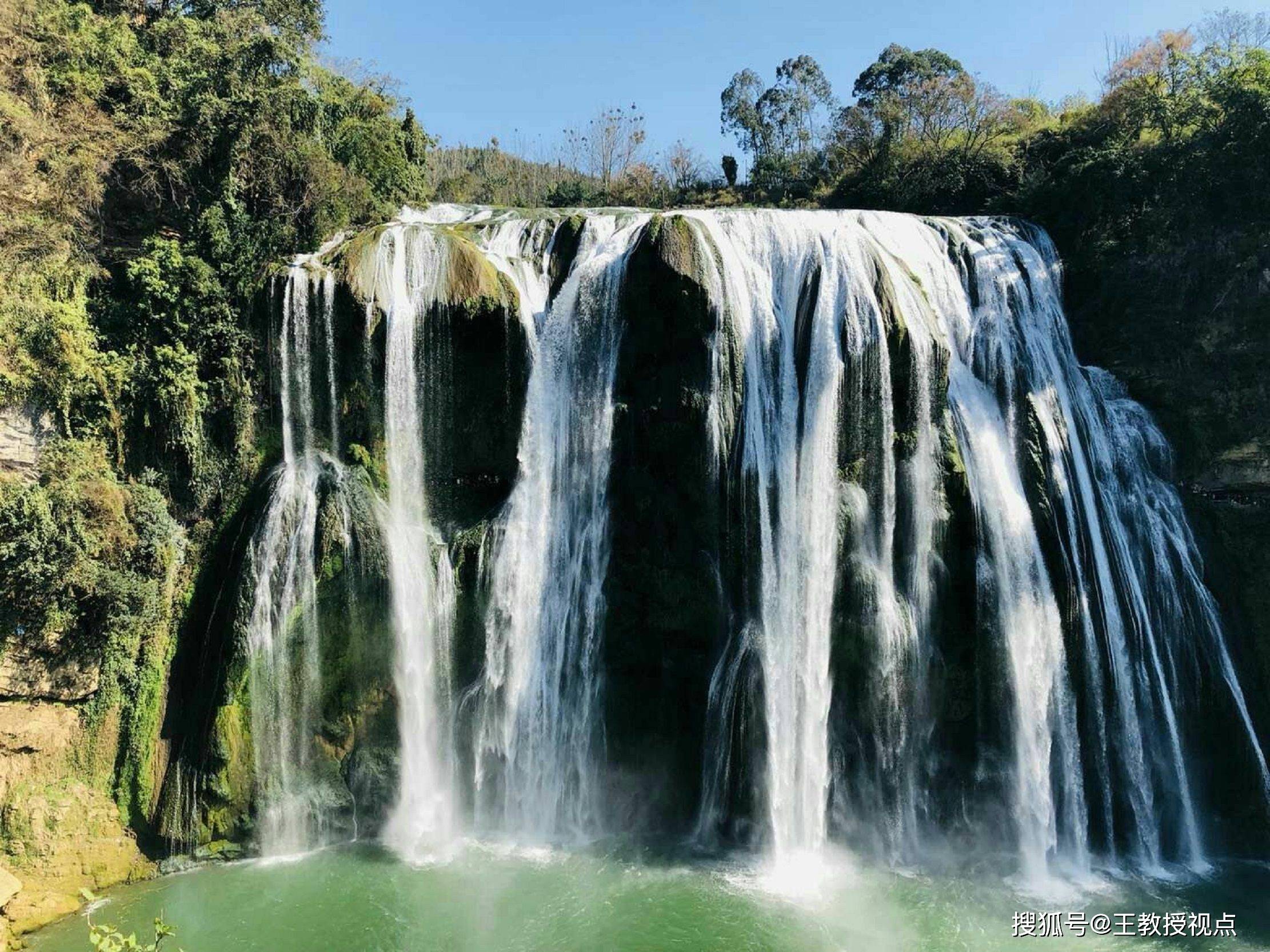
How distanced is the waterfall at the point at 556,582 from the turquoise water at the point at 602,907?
4.18 feet

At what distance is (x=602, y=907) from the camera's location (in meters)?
11.3

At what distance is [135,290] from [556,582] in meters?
9.28

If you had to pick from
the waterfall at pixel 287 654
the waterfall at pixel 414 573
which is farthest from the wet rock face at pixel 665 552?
the waterfall at pixel 287 654

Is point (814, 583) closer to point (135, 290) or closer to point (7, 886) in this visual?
point (7, 886)

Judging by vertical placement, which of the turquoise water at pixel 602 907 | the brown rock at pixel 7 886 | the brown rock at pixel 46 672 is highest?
the brown rock at pixel 46 672

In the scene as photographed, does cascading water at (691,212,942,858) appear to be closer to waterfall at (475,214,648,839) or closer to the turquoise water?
the turquoise water

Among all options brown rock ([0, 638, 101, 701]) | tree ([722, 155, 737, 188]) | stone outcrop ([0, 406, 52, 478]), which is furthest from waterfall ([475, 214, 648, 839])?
tree ([722, 155, 737, 188])

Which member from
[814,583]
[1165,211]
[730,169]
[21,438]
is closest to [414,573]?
[21,438]

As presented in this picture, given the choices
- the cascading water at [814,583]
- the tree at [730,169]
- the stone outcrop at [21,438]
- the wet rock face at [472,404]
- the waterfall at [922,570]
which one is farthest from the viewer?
the tree at [730,169]

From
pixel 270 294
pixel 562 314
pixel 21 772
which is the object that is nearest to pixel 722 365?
pixel 562 314

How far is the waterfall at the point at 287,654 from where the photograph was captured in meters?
13.1

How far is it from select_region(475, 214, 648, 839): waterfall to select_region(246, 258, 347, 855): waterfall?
291 centimetres

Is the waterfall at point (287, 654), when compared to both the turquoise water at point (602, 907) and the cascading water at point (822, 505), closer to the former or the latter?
the turquoise water at point (602, 907)

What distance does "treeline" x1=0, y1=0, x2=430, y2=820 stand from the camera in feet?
41.7
